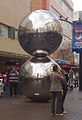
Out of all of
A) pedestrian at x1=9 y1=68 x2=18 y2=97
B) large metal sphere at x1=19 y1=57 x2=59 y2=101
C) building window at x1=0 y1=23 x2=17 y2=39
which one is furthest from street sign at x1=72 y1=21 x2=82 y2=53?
building window at x1=0 y1=23 x2=17 y2=39

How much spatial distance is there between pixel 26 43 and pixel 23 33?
48cm

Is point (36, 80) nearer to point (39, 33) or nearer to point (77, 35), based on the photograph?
point (39, 33)

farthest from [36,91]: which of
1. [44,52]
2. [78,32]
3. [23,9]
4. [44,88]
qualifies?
[23,9]

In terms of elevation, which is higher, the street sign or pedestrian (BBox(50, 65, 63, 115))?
the street sign

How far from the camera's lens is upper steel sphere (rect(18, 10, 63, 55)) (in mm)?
19984

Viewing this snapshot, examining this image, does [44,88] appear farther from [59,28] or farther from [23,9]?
[23,9]

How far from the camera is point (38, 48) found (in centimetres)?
2009

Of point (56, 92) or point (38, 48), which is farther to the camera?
point (38, 48)

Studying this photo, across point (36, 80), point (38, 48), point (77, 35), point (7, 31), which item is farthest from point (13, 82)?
point (7, 31)

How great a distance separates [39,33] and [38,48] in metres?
0.69

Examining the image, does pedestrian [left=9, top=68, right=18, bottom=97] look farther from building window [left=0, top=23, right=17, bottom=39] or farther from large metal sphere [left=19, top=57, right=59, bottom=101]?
building window [left=0, top=23, right=17, bottom=39]

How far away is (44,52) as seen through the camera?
20062mm

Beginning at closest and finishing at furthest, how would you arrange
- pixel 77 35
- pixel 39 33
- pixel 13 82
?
pixel 39 33, pixel 13 82, pixel 77 35

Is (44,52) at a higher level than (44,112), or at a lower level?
higher
